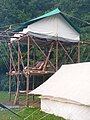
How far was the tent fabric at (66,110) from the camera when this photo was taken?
296 inches

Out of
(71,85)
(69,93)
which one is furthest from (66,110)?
(71,85)

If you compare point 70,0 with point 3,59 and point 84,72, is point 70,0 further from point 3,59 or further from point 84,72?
point 84,72

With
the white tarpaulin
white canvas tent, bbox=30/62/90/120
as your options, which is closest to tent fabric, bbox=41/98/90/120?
white canvas tent, bbox=30/62/90/120

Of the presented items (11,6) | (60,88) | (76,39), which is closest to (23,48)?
(11,6)

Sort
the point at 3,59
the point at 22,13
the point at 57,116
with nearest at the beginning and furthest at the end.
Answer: the point at 57,116, the point at 3,59, the point at 22,13

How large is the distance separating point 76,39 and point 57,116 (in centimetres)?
625

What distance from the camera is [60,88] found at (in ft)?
29.8

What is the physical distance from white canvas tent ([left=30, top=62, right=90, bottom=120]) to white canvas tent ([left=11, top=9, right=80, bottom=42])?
289cm

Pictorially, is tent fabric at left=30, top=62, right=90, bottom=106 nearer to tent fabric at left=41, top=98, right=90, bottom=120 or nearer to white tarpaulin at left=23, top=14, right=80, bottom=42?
tent fabric at left=41, top=98, right=90, bottom=120

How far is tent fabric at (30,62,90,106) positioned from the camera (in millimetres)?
7748

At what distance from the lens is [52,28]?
13.5 metres

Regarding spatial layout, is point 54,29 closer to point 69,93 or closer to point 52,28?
point 52,28

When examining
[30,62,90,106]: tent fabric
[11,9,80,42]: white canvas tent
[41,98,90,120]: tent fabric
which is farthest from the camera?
[11,9,80,42]: white canvas tent

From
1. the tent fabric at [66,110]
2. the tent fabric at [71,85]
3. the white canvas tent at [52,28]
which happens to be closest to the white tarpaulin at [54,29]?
the white canvas tent at [52,28]
